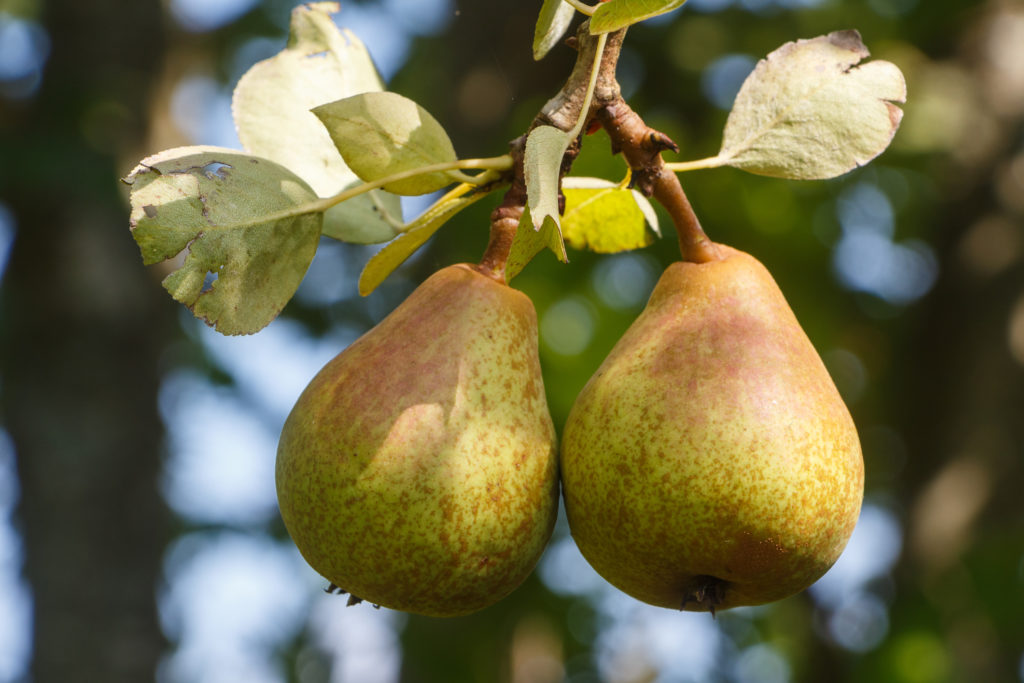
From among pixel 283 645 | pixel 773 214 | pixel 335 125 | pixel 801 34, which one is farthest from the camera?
pixel 283 645

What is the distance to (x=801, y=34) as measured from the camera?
3.90 metres

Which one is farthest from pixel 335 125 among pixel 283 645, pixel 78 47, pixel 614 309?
pixel 283 645

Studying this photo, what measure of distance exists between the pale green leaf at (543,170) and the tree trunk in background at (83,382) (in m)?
3.57

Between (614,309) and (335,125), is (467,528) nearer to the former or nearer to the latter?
(335,125)

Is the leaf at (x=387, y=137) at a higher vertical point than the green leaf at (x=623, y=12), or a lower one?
lower

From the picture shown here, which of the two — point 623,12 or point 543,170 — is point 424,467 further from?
point 623,12

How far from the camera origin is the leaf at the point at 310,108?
1.06 metres

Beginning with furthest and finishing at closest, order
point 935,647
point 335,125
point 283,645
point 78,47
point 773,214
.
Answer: point 283,645, point 78,47, point 773,214, point 935,647, point 335,125

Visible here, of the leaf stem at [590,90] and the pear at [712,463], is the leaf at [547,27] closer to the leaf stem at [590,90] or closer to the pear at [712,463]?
the leaf stem at [590,90]

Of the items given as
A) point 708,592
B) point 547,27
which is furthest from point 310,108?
point 708,592

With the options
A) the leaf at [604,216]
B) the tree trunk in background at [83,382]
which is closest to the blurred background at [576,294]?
the tree trunk in background at [83,382]

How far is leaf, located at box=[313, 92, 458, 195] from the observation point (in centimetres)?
84

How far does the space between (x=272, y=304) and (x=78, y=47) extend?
398 cm

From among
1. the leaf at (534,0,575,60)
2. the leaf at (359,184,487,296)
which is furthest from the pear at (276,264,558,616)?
the leaf at (534,0,575,60)
